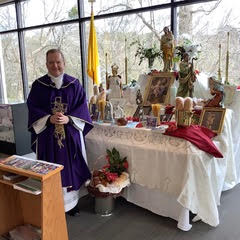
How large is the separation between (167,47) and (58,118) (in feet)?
4.71

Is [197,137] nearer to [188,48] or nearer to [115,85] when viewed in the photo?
[188,48]

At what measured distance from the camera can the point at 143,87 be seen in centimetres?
322

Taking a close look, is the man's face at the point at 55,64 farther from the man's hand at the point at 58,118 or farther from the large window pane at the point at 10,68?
the large window pane at the point at 10,68

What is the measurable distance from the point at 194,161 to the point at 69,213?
132 centimetres

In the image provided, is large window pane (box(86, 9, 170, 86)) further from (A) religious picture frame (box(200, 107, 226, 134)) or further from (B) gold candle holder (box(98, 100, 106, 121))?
(A) religious picture frame (box(200, 107, 226, 134))

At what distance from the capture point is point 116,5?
4547 mm

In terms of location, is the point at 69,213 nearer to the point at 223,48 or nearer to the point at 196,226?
the point at 196,226

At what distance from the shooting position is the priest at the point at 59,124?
2.43 metres

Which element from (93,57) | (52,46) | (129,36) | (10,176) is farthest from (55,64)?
(52,46)

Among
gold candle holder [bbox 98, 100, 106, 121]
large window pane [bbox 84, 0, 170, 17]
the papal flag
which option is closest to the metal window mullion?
large window pane [bbox 84, 0, 170, 17]

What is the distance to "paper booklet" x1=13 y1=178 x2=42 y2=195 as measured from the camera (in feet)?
6.05

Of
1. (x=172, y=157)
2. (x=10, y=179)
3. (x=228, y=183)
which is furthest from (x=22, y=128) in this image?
(x=228, y=183)

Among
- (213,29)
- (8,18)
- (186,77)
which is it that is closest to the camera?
(186,77)

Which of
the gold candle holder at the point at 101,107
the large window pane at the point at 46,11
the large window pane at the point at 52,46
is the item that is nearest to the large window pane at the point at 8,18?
the large window pane at the point at 46,11
